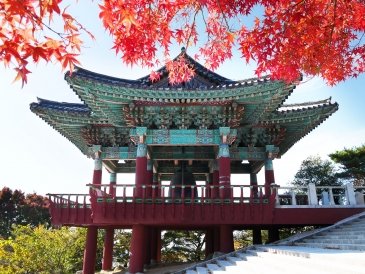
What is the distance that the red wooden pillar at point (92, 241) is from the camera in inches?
582

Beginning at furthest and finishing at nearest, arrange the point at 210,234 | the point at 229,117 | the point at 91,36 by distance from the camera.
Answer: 1. the point at 210,234
2. the point at 229,117
3. the point at 91,36

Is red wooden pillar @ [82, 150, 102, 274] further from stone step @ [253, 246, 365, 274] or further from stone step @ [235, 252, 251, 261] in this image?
stone step @ [253, 246, 365, 274]

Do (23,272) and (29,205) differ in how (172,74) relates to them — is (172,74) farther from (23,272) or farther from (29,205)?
(29,205)

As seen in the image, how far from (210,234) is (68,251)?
877 centimetres

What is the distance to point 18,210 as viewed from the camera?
52.1 metres

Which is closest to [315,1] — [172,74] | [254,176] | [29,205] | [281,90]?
[172,74]

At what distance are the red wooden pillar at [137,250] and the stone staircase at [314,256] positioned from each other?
2.12 m

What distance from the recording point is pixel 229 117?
14.1m

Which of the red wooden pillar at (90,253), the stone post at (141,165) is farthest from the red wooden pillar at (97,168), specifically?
the stone post at (141,165)

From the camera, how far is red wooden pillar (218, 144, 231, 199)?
511 inches

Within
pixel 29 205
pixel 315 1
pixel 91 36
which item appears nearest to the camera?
pixel 91 36

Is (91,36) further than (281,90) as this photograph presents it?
No

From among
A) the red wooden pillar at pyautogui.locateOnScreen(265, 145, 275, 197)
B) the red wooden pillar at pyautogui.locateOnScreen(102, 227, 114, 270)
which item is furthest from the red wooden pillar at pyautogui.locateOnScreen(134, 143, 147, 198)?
the red wooden pillar at pyautogui.locateOnScreen(265, 145, 275, 197)

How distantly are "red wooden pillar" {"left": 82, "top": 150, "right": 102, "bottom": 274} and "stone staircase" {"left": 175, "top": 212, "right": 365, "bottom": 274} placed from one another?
5628 mm
